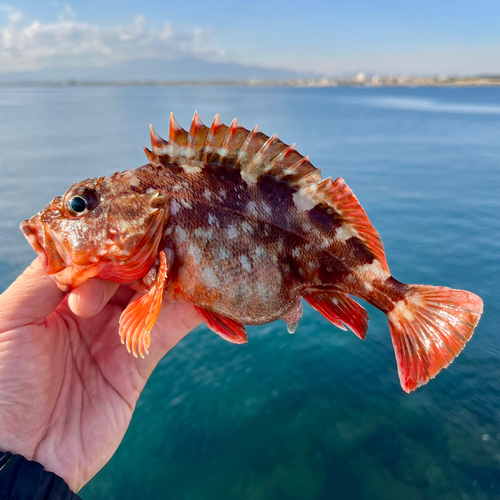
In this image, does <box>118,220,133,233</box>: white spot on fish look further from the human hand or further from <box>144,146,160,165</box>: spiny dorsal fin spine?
<box>144,146,160,165</box>: spiny dorsal fin spine

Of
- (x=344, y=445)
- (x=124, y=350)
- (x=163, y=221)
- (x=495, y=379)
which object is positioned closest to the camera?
(x=163, y=221)

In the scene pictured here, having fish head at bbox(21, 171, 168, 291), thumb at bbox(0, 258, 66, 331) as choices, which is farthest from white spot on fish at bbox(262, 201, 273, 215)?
thumb at bbox(0, 258, 66, 331)

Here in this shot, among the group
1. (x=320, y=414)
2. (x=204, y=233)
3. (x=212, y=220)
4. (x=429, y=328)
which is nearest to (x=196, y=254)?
(x=204, y=233)

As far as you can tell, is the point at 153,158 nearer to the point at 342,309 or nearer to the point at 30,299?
the point at 30,299

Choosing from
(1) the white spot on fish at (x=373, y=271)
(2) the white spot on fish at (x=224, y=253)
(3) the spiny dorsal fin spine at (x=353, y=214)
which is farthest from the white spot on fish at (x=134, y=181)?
(1) the white spot on fish at (x=373, y=271)

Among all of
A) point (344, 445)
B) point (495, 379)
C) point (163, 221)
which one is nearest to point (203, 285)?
point (163, 221)

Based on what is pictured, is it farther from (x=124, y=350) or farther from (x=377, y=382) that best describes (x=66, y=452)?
(x=377, y=382)
